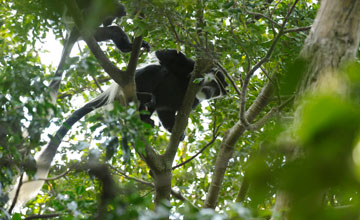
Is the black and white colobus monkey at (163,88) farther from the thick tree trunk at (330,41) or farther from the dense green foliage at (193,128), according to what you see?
the thick tree trunk at (330,41)

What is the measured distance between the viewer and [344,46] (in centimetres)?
98

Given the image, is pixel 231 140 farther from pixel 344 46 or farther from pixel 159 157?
pixel 344 46

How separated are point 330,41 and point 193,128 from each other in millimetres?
2686

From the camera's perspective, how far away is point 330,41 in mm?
984

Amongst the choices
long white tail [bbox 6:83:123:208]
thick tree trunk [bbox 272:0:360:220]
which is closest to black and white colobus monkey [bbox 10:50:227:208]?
long white tail [bbox 6:83:123:208]

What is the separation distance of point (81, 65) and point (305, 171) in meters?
1.12

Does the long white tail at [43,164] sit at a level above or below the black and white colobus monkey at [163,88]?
below

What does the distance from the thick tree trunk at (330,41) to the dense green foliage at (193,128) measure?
81 millimetres

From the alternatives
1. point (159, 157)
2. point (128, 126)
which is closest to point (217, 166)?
point (159, 157)

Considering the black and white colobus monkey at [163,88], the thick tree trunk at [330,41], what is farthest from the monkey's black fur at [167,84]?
the thick tree trunk at [330,41]

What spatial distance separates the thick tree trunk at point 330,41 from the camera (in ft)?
3.06

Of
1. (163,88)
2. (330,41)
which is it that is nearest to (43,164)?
(163,88)

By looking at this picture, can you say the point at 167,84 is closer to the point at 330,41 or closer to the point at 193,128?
the point at 193,128

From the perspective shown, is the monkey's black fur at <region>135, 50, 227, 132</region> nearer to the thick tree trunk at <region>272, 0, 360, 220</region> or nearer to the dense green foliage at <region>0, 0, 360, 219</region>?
the dense green foliage at <region>0, 0, 360, 219</region>
